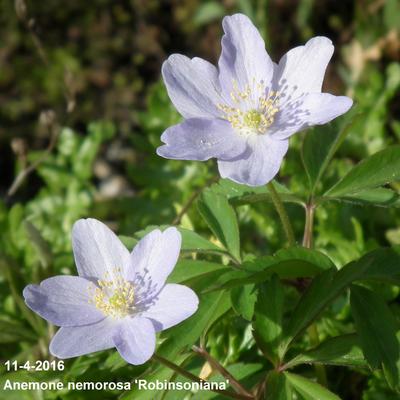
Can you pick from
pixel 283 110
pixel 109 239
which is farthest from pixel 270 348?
pixel 283 110

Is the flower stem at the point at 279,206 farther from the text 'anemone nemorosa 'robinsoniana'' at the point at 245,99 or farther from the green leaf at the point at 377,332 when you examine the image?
the green leaf at the point at 377,332

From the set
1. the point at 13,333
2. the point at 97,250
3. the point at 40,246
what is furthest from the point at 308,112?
the point at 13,333

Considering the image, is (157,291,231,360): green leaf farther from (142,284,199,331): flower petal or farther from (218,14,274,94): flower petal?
(218,14,274,94): flower petal

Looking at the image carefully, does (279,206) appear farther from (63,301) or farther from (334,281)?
(63,301)

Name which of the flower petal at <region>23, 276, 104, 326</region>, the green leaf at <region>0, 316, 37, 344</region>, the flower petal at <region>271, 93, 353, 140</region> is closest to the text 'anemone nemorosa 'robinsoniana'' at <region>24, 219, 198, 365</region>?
the flower petal at <region>23, 276, 104, 326</region>

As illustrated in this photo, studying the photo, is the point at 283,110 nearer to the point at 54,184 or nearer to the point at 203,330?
the point at 203,330
